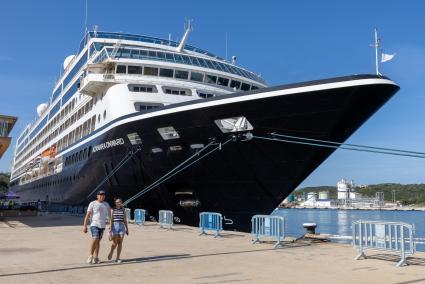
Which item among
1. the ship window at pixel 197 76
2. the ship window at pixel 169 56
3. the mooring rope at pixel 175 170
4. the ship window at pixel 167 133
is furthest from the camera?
the ship window at pixel 169 56

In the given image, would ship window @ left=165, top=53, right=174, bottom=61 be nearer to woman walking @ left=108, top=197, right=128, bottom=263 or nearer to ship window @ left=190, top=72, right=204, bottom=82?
ship window @ left=190, top=72, right=204, bottom=82

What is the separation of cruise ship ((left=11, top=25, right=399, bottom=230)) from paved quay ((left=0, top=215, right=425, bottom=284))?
11.7 ft

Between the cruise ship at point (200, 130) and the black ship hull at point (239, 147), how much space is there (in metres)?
0.04

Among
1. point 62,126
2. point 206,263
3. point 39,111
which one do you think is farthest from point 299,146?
point 39,111

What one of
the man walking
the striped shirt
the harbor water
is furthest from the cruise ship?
the man walking

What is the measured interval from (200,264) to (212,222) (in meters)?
5.58

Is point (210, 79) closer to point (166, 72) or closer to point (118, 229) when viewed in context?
point (166, 72)

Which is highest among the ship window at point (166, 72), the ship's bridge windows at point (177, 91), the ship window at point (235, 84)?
the ship window at point (166, 72)

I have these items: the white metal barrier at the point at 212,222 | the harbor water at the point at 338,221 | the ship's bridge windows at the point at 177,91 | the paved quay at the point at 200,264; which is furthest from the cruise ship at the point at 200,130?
the paved quay at the point at 200,264

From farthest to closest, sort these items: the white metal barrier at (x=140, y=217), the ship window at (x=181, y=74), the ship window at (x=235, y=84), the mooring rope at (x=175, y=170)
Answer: the ship window at (x=235, y=84) → the ship window at (x=181, y=74) → the white metal barrier at (x=140, y=217) → the mooring rope at (x=175, y=170)

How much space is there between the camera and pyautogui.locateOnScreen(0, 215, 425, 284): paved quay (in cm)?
711

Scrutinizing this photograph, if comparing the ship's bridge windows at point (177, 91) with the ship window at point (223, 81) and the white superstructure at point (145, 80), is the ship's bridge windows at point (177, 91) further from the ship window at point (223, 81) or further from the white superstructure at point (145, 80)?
the ship window at point (223, 81)

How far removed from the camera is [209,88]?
21688 millimetres

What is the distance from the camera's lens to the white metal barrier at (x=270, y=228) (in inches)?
444
